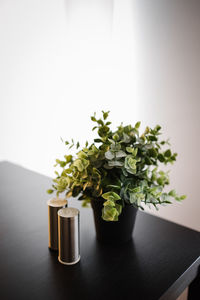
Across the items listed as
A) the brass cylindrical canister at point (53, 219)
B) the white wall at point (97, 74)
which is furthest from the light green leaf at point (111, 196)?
the white wall at point (97, 74)

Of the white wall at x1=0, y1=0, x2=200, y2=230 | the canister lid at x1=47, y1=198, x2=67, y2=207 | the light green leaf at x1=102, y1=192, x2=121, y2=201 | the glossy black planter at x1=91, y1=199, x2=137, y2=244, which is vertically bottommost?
the glossy black planter at x1=91, y1=199, x2=137, y2=244

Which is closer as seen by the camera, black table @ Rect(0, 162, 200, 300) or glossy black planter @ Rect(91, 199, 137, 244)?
black table @ Rect(0, 162, 200, 300)

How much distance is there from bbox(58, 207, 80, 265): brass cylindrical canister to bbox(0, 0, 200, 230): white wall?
1.52 m

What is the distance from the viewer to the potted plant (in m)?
0.82

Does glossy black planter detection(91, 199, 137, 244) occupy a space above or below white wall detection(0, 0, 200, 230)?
below

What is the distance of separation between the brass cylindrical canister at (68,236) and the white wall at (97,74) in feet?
4.98

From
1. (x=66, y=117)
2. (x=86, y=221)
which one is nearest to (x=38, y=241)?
(x=86, y=221)

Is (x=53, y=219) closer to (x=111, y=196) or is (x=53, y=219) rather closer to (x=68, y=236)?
(x=68, y=236)

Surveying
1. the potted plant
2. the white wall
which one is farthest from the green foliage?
the white wall

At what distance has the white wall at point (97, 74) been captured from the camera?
2135 mm

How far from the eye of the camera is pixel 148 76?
2396 mm

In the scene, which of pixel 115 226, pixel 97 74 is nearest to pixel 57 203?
pixel 115 226

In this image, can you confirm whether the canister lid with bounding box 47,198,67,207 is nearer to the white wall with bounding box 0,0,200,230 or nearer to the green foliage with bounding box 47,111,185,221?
the green foliage with bounding box 47,111,185,221

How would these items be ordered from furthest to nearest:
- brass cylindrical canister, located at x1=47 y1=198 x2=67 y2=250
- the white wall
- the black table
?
1. the white wall
2. brass cylindrical canister, located at x1=47 y1=198 x2=67 y2=250
3. the black table
